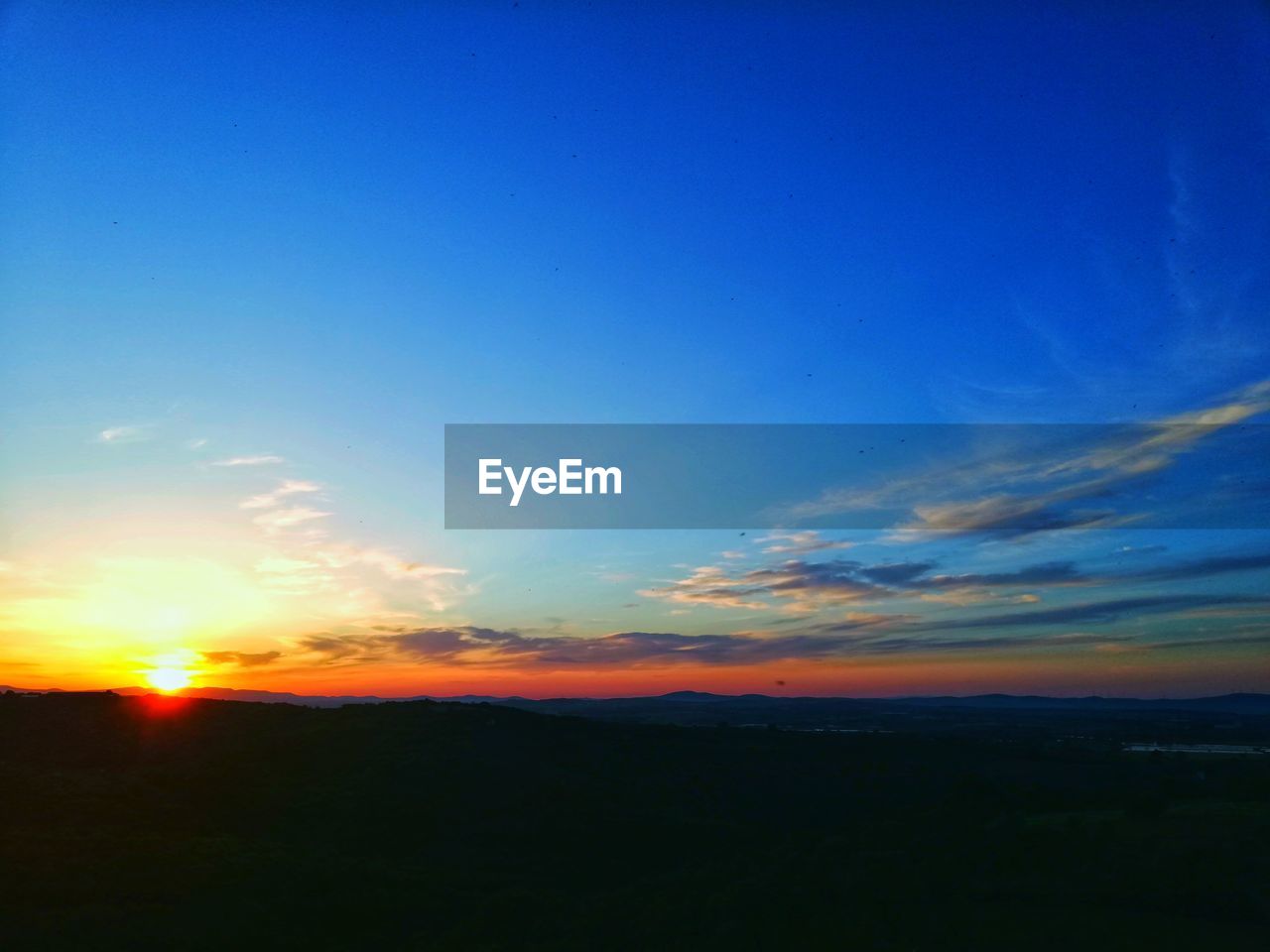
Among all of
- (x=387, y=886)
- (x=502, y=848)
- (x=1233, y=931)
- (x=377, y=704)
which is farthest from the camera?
(x=377, y=704)

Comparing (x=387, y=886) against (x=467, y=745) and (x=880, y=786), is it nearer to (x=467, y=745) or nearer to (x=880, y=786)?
(x=467, y=745)

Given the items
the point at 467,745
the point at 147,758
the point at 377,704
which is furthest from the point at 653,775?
the point at 147,758

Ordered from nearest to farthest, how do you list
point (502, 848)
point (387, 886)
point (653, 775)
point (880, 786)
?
point (387, 886)
point (502, 848)
point (653, 775)
point (880, 786)

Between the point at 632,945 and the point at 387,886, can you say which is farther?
the point at 387,886

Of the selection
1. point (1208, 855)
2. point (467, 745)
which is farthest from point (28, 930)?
point (1208, 855)

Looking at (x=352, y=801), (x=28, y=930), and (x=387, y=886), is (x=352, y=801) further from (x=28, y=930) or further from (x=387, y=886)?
(x=28, y=930)

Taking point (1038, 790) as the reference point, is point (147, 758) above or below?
above
